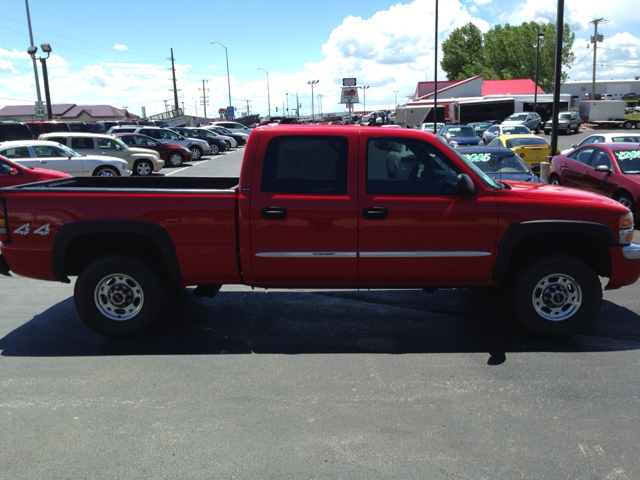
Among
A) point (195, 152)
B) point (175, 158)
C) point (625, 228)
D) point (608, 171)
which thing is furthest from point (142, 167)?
point (625, 228)

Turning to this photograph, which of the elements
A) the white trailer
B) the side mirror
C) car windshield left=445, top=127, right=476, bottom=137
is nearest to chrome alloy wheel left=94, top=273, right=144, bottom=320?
the side mirror

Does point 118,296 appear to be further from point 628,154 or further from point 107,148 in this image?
point 107,148

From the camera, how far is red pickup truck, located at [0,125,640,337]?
4.95 m

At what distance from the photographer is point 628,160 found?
1106cm

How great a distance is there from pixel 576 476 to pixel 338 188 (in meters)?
2.84

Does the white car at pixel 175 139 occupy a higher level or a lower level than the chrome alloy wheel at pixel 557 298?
higher

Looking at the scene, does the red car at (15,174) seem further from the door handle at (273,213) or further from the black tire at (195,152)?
the black tire at (195,152)

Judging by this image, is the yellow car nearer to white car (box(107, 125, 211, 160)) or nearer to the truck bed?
the truck bed

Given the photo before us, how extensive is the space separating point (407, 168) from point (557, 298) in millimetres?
1796

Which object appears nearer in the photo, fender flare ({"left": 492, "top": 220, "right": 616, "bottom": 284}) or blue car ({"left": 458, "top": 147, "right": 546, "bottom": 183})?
fender flare ({"left": 492, "top": 220, "right": 616, "bottom": 284})

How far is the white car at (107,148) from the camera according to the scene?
1992 cm

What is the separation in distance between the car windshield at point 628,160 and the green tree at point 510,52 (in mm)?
81382

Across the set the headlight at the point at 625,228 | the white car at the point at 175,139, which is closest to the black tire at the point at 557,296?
the headlight at the point at 625,228

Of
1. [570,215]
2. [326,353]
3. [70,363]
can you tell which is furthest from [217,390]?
[570,215]
